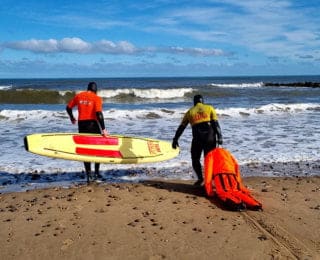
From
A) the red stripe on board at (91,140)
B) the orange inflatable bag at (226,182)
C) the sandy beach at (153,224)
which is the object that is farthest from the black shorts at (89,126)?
the orange inflatable bag at (226,182)

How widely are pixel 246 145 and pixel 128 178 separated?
12.9ft

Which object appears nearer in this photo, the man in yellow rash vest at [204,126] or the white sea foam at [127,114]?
the man in yellow rash vest at [204,126]

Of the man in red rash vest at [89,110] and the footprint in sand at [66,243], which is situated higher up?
the man in red rash vest at [89,110]

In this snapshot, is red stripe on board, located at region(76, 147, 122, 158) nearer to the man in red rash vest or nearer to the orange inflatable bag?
the man in red rash vest

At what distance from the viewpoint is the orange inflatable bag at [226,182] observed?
5680mm

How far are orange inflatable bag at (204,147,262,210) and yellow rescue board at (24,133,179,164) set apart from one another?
56.0 inches

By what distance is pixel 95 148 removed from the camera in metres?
7.65

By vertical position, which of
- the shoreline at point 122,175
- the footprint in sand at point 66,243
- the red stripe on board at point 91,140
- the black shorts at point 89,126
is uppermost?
the black shorts at point 89,126

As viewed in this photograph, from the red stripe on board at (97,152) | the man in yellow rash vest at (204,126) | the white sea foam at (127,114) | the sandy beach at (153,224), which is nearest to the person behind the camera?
the sandy beach at (153,224)

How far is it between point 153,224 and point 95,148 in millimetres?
2818

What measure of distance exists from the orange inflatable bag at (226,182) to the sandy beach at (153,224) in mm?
130

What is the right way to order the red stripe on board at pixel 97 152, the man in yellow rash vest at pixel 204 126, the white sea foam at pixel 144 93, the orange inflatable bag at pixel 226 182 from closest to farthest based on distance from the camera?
the orange inflatable bag at pixel 226 182 < the man in yellow rash vest at pixel 204 126 < the red stripe on board at pixel 97 152 < the white sea foam at pixel 144 93

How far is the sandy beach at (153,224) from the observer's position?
441 cm

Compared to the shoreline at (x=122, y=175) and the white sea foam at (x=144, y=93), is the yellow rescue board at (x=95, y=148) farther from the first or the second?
the white sea foam at (x=144, y=93)
